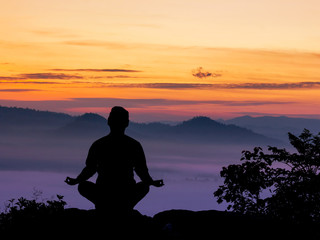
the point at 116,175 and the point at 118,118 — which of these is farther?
the point at 116,175

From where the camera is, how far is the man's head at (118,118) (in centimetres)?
1414

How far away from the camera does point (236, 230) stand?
1909cm

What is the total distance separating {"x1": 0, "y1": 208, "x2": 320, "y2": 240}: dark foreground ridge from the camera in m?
15.3

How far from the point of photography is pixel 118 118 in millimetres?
14188

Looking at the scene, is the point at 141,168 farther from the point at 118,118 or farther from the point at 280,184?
the point at 280,184

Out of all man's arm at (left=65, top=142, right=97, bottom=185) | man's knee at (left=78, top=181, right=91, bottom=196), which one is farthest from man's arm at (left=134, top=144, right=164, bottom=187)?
man's knee at (left=78, top=181, right=91, bottom=196)

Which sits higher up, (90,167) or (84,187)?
(90,167)

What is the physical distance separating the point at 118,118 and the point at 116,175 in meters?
1.37

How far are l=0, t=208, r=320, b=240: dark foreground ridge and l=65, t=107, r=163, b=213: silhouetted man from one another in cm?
59

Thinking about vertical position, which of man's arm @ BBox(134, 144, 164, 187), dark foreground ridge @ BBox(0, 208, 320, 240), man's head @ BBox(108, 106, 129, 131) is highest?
man's head @ BBox(108, 106, 129, 131)

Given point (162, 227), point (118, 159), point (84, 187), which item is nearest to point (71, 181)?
point (84, 187)

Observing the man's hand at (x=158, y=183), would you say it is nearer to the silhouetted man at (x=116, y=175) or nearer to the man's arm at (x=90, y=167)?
the silhouetted man at (x=116, y=175)

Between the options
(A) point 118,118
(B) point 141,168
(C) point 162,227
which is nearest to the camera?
(A) point 118,118

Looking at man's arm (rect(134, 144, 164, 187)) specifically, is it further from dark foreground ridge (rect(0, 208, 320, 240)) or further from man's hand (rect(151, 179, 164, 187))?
dark foreground ridge (rect(0, 208, 320, 240))
